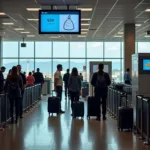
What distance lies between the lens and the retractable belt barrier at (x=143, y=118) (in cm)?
743

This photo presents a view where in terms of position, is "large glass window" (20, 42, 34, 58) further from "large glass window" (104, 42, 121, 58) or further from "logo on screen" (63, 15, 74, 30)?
"logo on screen" (63, 15, 74, 30)

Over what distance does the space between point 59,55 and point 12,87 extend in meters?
21.1

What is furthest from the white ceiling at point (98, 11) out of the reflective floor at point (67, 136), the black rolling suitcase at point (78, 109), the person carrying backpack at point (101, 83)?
the reflective floor at point (67, 136)

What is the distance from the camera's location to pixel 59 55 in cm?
3138

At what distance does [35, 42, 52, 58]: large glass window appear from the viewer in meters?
31.1

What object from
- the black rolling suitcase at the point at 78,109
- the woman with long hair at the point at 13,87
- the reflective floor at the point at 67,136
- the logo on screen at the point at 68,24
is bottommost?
the reflective floor at the point at 67,136

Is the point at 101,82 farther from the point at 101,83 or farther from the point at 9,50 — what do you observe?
the point at 9,50

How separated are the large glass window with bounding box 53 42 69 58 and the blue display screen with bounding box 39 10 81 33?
20087 mm

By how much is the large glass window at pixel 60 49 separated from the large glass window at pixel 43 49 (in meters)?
0.44

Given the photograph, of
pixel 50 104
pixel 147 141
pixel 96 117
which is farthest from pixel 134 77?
pixel 50 104

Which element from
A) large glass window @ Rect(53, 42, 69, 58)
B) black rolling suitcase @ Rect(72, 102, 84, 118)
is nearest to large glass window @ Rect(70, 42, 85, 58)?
large glass window @ Rect(53, 42, 69, 58)

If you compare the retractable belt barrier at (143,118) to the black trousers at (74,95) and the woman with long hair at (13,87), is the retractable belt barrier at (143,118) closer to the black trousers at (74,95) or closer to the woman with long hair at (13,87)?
the woman with long hair at (13,87)

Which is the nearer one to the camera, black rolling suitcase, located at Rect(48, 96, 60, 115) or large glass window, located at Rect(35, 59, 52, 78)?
black rolling suitcase, located at Rect(48, 96, 60, 115)

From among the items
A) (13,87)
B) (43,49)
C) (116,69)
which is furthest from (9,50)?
(13,87)
